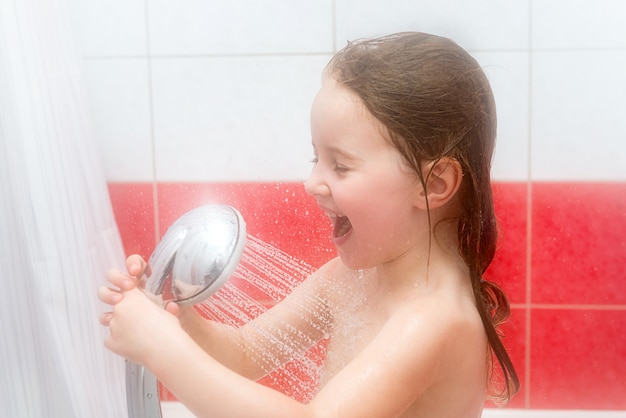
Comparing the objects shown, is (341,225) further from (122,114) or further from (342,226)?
(122,114)

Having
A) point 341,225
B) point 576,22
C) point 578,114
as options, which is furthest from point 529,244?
point 341,225

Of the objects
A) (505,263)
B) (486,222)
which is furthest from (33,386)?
(505,263)

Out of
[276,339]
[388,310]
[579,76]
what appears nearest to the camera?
[388,310]

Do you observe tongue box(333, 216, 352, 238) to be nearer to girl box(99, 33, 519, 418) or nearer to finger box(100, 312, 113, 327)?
girl box(99, 33, 519, 418)

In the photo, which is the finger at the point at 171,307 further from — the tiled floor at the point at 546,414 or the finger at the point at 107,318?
the tiled floor at the point at 546,414

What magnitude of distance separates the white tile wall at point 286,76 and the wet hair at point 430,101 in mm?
255

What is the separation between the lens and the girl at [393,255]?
27.7 inches

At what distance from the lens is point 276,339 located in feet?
3.05

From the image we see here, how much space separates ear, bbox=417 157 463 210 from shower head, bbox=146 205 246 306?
184 mm

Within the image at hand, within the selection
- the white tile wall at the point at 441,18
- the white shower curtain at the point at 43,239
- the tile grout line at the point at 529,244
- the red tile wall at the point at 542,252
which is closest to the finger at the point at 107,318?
the white shower curtain at the point at 43,239

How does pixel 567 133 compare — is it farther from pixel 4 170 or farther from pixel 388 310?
pixel 4 170

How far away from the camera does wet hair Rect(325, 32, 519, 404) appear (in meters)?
0.75

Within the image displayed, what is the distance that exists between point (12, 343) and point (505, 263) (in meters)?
0.64

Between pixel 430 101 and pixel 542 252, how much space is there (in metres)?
0.45
